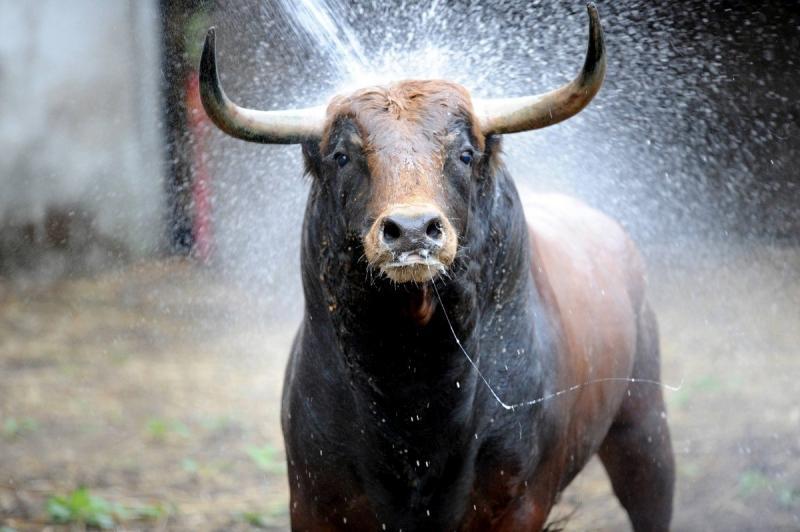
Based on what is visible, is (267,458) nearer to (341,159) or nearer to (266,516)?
(266,516)

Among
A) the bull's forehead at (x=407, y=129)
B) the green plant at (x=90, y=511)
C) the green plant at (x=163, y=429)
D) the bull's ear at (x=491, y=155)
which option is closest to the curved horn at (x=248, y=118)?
the bull's forehead at (x=407, y=129)

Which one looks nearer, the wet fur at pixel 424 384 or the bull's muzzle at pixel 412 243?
the bull's muzzle at pixel 412 243

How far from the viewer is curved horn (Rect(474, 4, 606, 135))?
3.44 metres

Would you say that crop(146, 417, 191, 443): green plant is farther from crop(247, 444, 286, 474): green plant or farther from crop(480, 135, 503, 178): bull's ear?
crop(480, 135, 503, 178): bull's ear

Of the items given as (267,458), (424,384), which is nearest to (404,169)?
(424,384)

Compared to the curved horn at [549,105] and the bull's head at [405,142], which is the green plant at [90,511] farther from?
the curved horn at [549,105]

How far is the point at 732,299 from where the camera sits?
980cm

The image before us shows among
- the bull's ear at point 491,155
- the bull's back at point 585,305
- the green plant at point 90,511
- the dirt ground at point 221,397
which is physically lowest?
the dirt ground at point 221,397

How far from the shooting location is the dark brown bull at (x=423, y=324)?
3.36 meters

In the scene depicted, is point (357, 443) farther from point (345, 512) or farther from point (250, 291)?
point (250, 291)

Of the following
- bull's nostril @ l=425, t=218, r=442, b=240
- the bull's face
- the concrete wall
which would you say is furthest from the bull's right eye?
the concrete wall

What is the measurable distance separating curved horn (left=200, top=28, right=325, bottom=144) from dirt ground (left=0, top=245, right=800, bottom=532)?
3.10m

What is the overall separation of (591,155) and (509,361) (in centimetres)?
292

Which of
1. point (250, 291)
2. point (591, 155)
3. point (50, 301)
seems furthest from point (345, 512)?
point (50, 301)
